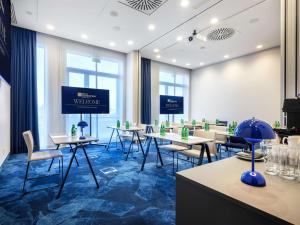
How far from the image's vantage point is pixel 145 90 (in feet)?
24.3

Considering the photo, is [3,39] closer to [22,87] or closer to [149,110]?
[22,87]

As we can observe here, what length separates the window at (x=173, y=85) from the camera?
27.4ft

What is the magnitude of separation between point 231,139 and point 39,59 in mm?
6287

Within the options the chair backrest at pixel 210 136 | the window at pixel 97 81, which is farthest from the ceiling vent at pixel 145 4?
the window at pixel 97 81

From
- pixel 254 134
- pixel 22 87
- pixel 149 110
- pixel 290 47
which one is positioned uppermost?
pixel 290 47

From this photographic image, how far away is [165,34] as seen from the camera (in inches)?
203

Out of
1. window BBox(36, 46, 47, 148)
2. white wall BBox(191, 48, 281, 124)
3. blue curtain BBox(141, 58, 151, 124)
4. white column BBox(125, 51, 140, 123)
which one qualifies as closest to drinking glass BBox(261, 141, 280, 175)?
white column BBox(125, 51, 140, 123)

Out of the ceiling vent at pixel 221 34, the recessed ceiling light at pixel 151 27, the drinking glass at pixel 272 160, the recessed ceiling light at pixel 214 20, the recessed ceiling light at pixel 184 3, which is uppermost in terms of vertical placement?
the recessed ceiling light at pixel 151 27

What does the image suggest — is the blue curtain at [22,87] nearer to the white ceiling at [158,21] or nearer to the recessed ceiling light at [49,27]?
the white ceiling at [158,21]

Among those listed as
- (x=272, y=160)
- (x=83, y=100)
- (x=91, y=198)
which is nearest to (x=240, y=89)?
(x=83, y=100)

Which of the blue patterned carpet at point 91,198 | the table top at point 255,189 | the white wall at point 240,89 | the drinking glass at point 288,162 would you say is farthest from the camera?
the white wall at point 240,89

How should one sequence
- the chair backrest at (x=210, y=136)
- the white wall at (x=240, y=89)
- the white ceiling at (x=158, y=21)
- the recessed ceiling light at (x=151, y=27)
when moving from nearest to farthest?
the chair backrest at (x=210, y=136)
the white ceiling at (x=158, y=21)
the recessed ceiling light at (x=151, y=27)
the white wall at (x=240, y=89)

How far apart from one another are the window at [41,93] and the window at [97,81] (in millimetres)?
708

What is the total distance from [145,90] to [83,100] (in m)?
2.96
